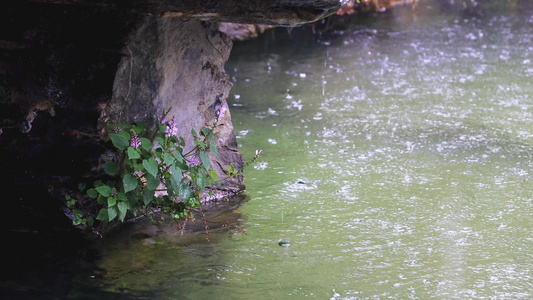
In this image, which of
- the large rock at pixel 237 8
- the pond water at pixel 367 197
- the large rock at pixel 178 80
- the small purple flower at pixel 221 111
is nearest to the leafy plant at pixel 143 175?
the large rock at pixel 178 80

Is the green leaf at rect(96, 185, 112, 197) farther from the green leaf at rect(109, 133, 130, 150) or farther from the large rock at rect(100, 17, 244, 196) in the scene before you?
the large rock at rect(100, 17, 244, 196)

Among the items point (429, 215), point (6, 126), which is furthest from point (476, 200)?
point (6, 126)

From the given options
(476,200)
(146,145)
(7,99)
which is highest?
(7,99)

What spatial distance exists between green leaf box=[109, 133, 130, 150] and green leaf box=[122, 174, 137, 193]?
0.50 feet

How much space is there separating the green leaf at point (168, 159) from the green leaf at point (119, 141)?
195 mm

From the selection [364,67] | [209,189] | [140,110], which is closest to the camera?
[140,110]

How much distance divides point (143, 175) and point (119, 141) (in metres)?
0.25

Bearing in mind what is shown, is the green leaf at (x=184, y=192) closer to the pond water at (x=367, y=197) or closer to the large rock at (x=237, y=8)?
the pond water at (x=367, y=197)

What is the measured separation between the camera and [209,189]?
4.46m

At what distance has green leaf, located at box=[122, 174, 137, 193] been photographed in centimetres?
336

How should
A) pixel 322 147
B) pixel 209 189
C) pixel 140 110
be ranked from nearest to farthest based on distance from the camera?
pixel 140 110 → pixel 209 189 → pixel 322 147

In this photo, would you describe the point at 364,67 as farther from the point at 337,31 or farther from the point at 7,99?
the point at 7,99

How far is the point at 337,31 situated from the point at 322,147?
20.4 ft

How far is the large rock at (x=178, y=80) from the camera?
3660 mm
